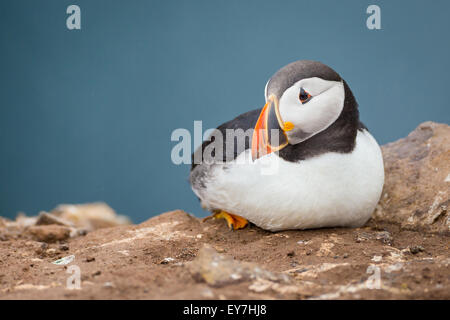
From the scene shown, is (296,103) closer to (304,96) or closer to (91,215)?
(304,96)

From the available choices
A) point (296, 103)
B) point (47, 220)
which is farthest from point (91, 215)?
point (296, 103)

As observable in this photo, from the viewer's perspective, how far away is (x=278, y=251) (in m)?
2.38

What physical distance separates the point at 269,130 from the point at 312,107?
0.24 meters

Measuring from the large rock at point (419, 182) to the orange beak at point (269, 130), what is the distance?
109cm

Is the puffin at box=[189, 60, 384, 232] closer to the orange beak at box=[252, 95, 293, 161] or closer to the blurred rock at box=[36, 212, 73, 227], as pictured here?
the orange beak at box=[252, 95, 293, 161]

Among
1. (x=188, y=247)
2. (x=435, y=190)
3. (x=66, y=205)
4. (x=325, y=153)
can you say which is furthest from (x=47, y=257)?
(x=66, y=205)

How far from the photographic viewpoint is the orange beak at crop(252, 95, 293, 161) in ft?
7.36

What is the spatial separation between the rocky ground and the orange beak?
532mm

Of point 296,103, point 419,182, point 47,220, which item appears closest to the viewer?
point 296,103

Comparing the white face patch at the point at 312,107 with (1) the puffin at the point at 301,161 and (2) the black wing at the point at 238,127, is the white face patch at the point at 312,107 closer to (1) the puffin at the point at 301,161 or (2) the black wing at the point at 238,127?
(1) the puffin at the point at 301,161

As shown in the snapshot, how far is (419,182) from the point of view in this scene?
119 inches
